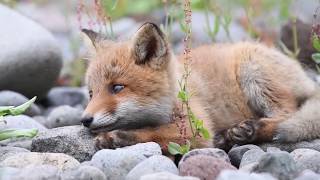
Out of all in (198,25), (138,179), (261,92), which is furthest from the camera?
(198,25)

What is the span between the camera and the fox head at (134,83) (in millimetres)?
4916

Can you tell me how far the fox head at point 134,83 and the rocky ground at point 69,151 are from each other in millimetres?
248

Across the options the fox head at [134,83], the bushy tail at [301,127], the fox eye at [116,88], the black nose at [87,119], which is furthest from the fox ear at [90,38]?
the bushy tail at [301,127]

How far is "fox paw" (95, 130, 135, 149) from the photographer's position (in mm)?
4773

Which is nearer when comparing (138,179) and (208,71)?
(138,179)

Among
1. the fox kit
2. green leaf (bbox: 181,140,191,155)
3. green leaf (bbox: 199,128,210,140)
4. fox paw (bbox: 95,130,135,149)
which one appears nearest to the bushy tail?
the fox kit

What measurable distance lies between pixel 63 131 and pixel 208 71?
65.7 inches

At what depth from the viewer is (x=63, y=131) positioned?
496 centimetres

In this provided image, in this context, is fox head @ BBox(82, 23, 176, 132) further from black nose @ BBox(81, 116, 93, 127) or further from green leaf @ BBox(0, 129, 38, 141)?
green leaf @ BBox(0, 129, 38, 141)

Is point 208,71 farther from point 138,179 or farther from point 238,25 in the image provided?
point 238,25

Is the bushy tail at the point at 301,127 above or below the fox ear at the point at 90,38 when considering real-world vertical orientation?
below

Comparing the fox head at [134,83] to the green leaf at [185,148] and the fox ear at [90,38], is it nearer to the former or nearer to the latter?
the fox ear at [90,38]

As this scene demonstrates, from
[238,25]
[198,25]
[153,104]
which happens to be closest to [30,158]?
[153,104]

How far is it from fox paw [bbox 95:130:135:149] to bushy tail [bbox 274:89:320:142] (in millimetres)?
1168
